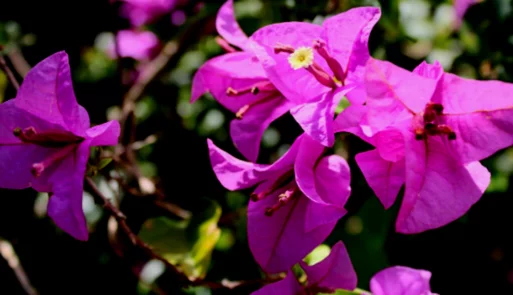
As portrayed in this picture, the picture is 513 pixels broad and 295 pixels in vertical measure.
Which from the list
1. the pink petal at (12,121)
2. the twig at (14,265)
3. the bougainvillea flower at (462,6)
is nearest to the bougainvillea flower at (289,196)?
the pink petal at (12,121)

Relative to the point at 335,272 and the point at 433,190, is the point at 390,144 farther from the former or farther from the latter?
the point at 335,272

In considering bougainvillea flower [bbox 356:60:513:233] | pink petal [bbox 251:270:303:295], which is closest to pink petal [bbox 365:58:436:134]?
bougainvillea flower [bbox 356:60:513:233]

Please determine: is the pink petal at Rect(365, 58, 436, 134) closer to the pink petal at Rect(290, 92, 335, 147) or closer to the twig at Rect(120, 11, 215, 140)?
the pink petal at Rect(290, 92, 335, 147)

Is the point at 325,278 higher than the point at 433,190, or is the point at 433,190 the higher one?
the point at 433,190

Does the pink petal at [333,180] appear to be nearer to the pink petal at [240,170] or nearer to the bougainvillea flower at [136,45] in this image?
the pink petal at [240,170]

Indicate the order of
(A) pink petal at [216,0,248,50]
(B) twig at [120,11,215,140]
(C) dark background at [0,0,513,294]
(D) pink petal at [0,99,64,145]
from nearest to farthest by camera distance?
(D) pink petal at [0,99,64,145] < (A) pink petal at [216,0,248,50] < (C) dark background at [0,0,513,294] < (B) twig at [120,11,215,140]

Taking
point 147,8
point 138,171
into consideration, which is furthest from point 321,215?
point 147,8
